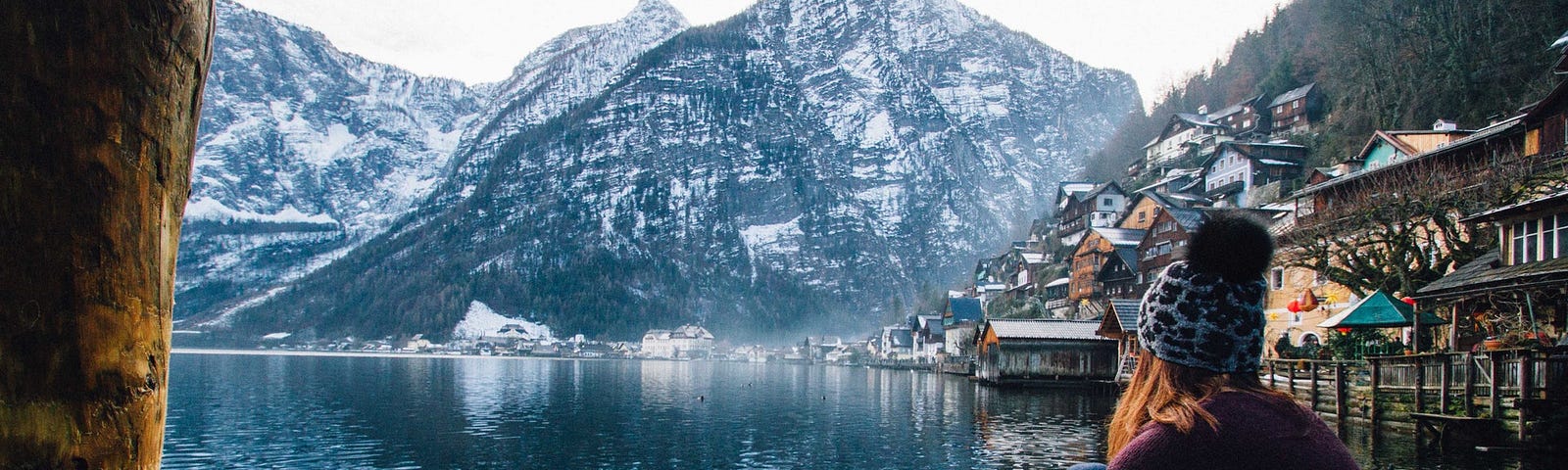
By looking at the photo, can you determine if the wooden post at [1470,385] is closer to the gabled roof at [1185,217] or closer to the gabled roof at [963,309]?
the gabled roof at [1185,217]

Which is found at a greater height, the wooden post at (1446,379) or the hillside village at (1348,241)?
the hillside village at (1348,241)

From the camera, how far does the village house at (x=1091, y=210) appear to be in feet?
328

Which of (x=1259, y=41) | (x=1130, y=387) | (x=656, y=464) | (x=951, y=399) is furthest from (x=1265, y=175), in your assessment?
(x=1130, y=387)

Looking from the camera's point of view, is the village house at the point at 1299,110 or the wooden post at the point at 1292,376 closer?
the wooden post at the point at 1292,376

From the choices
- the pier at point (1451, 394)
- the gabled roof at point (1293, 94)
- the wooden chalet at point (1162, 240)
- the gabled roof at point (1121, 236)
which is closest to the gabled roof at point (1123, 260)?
the gabled roof at point (1121, 236)

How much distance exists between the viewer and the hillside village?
29.8 metres

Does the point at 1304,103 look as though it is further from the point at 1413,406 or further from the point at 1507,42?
the point at 1413,406

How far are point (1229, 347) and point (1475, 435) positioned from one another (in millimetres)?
28342

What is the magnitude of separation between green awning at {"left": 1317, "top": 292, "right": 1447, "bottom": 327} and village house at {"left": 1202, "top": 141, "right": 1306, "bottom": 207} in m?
46.4

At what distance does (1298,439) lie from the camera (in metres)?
2.84

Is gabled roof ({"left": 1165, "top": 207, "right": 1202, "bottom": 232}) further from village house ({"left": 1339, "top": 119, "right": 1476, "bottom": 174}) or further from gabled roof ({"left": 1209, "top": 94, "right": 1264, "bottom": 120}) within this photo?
gabled roof ({"left": 1209, "top": 94, "right": 1264, "bottom": 120})

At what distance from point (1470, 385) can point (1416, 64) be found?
200ft

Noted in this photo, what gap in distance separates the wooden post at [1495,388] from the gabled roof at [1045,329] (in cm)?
3961

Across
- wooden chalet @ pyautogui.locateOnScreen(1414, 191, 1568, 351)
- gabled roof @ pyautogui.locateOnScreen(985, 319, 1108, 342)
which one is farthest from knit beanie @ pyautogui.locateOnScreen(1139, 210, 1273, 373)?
gabled roof @ pyautogui.locateOnScreen(985, 319, 1108, 342)
